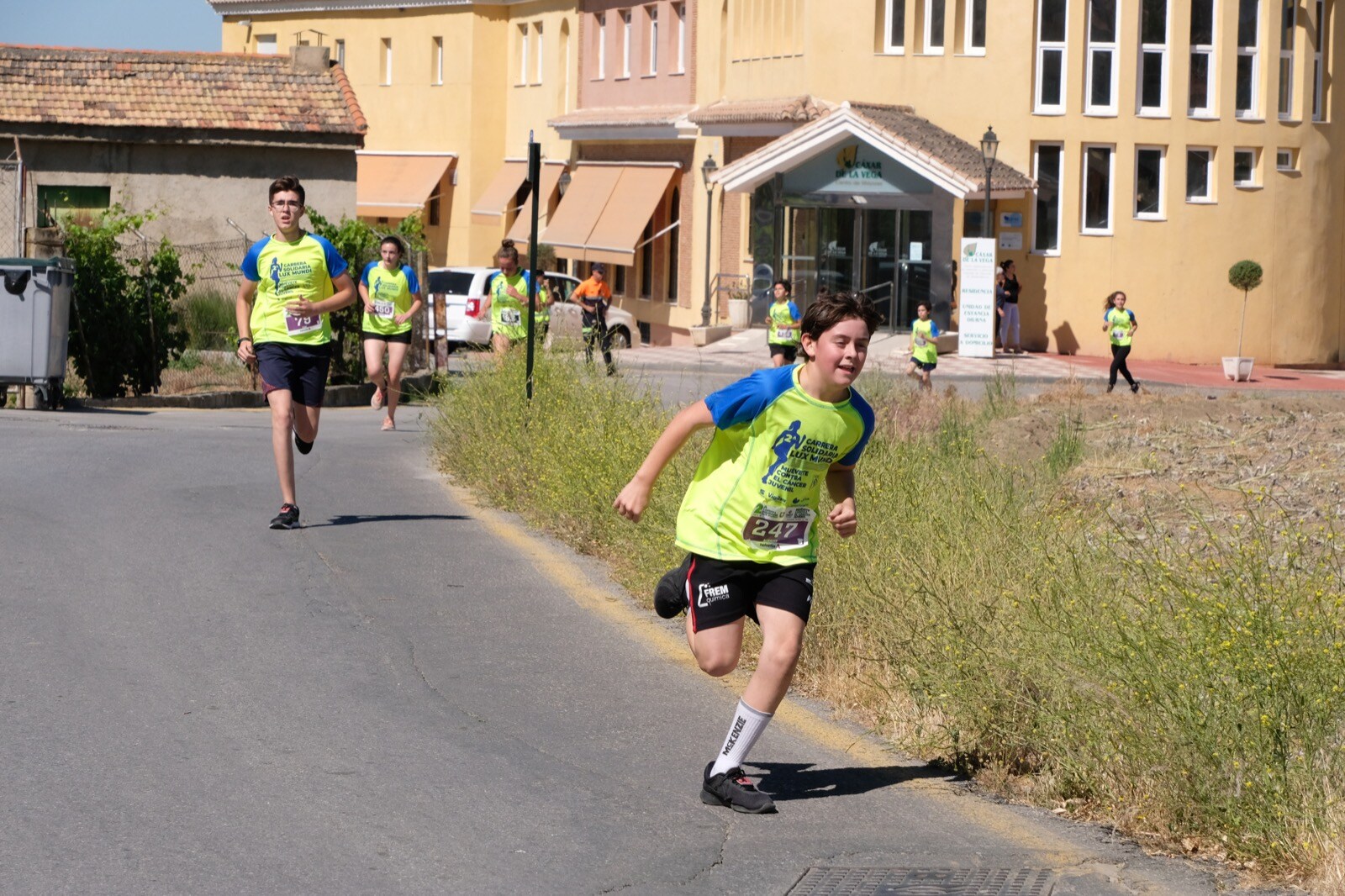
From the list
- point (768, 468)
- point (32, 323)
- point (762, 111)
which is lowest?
point (768, 468)

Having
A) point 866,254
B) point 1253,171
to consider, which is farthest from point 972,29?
point 1253,171

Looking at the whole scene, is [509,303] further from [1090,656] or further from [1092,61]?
[1092,61]

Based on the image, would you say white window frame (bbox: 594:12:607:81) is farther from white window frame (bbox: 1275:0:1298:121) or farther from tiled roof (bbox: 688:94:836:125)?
white window frame (bbox: 1275:0:1298:121)

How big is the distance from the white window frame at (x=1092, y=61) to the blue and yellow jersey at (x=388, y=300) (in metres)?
24.4

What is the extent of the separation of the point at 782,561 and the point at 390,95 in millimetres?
55798

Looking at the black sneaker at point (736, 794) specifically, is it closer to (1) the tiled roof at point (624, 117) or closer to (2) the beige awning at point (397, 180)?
(1) the tiled roof at point (624, 117)

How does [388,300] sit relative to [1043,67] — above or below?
below

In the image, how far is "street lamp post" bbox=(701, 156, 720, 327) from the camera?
4309 centimetres

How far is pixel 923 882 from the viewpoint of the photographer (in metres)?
5.16

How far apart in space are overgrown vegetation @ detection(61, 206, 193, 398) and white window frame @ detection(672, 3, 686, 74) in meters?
25.9

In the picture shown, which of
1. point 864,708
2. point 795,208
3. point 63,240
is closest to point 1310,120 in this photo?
point 795,208

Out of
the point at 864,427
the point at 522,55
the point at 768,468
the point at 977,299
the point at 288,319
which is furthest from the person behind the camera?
the point at 522,55

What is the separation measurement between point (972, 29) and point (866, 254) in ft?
16.6

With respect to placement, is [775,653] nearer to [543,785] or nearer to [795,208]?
[543,785]
